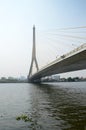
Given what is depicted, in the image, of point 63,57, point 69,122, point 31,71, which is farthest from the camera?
point 31,71

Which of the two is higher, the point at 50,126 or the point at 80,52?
the point at 80,52

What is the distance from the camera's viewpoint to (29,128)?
14258 millimetres

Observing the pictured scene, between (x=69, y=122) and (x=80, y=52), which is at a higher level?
(x=80, y=52)

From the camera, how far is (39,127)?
14.6 metres

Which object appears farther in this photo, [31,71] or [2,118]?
[31,71]

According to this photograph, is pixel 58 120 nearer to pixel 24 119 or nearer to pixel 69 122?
pixel 69 122

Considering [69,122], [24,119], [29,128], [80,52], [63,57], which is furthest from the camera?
[63,57]

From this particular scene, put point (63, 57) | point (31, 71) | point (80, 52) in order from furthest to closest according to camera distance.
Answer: point (31, 71)
point (63, 57)
point (80, 52)

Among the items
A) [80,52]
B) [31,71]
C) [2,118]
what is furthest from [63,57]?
[31,71]

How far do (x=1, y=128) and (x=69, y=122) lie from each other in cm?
451

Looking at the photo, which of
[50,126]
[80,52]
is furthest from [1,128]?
[80,52]

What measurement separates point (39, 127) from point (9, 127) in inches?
73.8

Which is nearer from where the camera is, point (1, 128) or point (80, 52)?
point (1, 128)

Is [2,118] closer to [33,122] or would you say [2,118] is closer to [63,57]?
[33,122]
